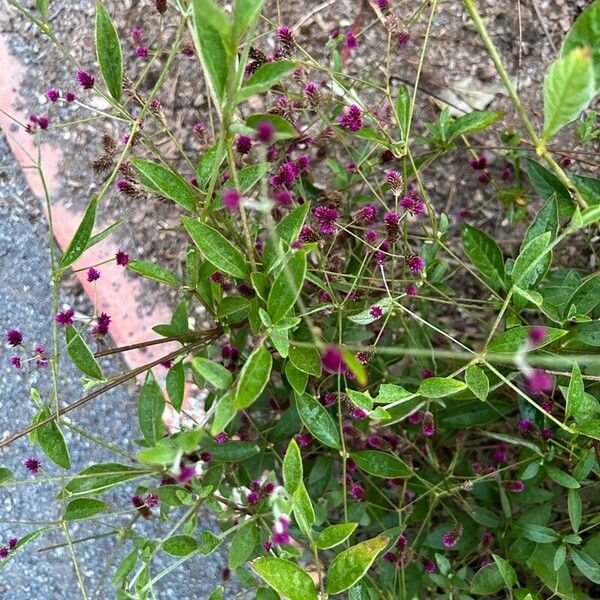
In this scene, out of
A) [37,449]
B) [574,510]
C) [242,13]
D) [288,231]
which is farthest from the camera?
[37,449]

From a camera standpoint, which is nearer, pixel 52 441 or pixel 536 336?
pixel 536 336

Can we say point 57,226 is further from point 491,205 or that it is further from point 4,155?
point 491,205

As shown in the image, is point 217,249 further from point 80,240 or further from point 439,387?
point 439,387

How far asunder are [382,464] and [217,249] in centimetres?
39

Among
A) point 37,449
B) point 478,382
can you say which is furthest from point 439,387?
point 37,449

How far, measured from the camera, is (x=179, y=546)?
96 cm

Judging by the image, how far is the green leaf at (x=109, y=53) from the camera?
35.0 inches

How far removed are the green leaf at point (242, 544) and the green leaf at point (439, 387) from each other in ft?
1.17

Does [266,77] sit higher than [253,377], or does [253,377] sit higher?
[266,77]

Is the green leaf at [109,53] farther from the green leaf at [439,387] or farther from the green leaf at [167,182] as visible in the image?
the green leaf at [439,387]

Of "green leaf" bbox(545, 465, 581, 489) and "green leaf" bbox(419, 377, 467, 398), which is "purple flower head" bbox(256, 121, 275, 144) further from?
"green leaf" bbox(545, 465, 581, 489)

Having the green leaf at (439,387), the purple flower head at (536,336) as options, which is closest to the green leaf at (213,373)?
the green leaf at (439,387)

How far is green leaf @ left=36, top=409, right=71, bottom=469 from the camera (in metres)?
0.92

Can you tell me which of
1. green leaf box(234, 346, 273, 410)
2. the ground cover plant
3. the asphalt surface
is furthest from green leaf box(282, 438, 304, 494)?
the asphalt surface
